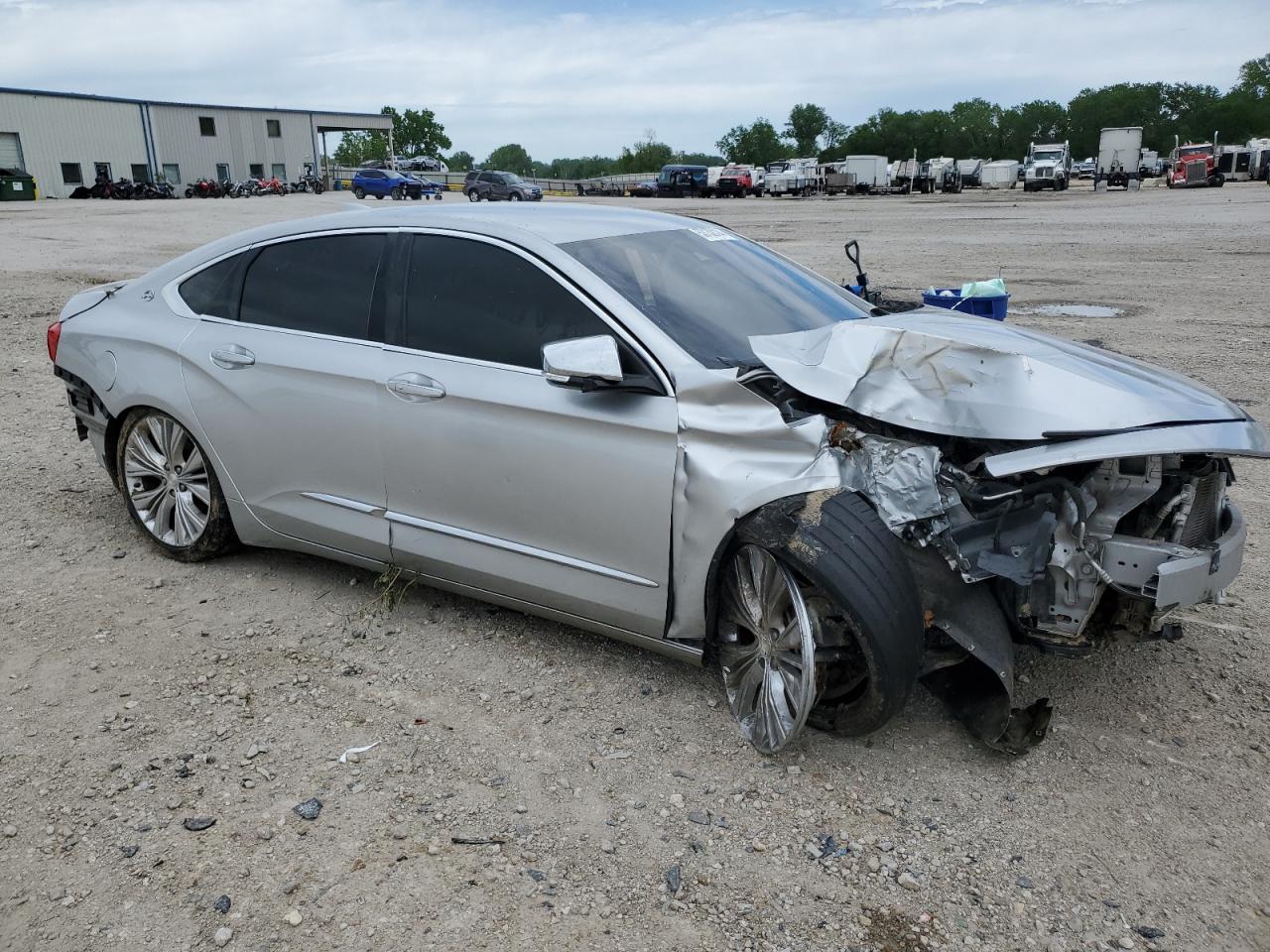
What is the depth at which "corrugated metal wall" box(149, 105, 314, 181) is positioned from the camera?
71.3 meters

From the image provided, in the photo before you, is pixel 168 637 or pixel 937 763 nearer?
pixel 937 763

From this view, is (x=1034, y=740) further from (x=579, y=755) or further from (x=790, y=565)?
(x=579, y=755)

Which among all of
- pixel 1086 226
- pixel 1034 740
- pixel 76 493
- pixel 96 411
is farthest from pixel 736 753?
pixel 1086 226

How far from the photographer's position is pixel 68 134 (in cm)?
6462

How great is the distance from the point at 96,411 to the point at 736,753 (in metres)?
3.48

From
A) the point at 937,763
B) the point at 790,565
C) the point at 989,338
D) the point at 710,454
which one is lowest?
the point at 937,763

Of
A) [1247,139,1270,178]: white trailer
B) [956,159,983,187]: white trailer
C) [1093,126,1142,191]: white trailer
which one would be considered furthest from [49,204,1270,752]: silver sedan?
[956,159,983,187]: white trailer

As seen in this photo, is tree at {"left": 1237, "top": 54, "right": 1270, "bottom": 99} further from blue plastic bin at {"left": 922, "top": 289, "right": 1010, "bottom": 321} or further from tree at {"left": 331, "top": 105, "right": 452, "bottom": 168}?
blue plastic bin at {"left": 922, "top": 289, "right": 1010, "bottom": 321}

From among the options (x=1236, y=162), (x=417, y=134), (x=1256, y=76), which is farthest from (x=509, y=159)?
(x=1236, y=162)

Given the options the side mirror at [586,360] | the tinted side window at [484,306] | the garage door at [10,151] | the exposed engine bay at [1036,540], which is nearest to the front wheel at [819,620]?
the exposed engine bay at [1036,540]

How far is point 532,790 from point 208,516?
230 cm

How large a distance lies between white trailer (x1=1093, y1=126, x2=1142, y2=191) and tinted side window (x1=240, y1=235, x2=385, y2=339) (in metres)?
56.5

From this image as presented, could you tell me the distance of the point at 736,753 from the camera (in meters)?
3.32

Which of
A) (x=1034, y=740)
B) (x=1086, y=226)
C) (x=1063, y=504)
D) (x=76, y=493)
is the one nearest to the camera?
(x=1063, y=504)
